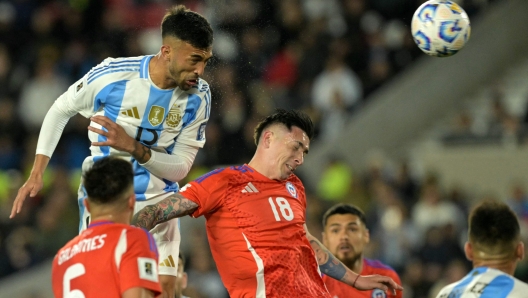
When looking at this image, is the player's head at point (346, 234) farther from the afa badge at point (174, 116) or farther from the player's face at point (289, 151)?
the afa badge at point (174, 116)

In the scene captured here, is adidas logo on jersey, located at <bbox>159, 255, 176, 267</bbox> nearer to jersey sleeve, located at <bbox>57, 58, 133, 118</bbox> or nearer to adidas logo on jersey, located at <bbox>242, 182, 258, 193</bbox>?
adidas logo on jersey, located at <bbox>242, 182, 258, 193</bbox>

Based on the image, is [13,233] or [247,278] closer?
[247,278]

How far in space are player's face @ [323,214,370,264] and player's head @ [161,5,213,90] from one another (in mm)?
1929

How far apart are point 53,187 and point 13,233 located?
0.83 metres

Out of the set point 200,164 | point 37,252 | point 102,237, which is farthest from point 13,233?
point 102,237

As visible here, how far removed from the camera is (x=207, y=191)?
5.60 metres

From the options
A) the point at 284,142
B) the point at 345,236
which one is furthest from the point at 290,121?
the point at 345,236

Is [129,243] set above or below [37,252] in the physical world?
above

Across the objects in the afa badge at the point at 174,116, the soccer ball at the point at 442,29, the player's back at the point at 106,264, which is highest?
the soccer ball at the point at 442,29

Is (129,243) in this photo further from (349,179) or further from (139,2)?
(139,2)

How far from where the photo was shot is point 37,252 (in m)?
12.5

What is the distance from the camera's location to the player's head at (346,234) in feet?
22.7

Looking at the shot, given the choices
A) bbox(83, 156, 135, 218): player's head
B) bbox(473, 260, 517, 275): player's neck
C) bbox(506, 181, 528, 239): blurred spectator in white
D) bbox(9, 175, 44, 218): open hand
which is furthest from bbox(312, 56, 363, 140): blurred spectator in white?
bbox(83, 156, 135, 218): player's head

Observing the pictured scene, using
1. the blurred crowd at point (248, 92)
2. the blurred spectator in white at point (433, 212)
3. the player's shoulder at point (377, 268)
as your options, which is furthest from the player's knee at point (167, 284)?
the blurred spectator in white at point (433, 212)
